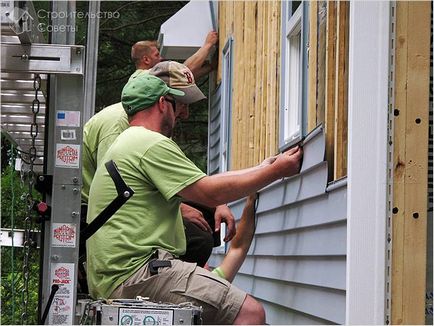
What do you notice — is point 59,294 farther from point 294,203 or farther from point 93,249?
point 294,203

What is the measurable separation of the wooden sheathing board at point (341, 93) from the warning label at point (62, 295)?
4.85 feet

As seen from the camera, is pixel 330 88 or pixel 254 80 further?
pixel 254 80

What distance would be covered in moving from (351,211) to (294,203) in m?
2.04

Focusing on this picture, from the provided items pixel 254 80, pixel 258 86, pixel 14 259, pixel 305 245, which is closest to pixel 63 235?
pixel 305 245

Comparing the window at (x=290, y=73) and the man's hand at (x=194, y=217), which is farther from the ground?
the window at (x=290, y=73)

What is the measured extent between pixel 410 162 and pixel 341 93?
0.82 metres

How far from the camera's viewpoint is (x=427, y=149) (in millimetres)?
4730

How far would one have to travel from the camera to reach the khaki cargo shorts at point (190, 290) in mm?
5215

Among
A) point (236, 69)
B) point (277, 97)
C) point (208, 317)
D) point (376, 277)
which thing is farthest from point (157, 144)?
point (236, 69)

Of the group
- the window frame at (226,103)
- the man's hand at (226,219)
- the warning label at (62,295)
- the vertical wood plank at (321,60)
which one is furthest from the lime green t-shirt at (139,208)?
the window frame at (226,103)

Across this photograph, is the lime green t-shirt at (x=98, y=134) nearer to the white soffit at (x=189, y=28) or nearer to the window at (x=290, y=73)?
the window at (x=290, y=73)

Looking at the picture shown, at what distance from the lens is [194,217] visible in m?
6.69

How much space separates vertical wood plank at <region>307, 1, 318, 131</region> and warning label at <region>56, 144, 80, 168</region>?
1.64 metres

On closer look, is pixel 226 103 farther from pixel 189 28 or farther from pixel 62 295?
pixel 62 295
